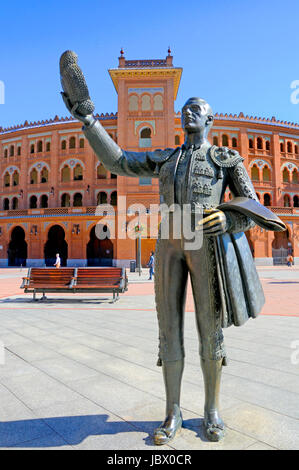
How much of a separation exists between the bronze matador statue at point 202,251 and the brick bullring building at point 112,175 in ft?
81.7

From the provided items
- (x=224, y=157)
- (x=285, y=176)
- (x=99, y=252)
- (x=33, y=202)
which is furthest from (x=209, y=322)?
(x=285, y=176)

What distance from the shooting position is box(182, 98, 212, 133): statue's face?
2516 mm

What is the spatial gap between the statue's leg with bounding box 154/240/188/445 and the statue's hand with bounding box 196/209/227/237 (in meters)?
0.32

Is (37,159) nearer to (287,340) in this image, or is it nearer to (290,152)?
(290,152)

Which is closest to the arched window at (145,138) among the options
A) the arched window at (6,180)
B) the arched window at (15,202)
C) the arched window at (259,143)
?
the arched window at (259,143)

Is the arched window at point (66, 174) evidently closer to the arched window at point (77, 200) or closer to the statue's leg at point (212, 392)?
the arched window at point (77, 200)

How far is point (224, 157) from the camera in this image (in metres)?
2.48

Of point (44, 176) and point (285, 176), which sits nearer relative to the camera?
point (44, 176)

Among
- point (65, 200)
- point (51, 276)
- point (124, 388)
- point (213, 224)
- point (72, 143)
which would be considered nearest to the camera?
point (213, 224)

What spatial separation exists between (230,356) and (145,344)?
1.25 meters

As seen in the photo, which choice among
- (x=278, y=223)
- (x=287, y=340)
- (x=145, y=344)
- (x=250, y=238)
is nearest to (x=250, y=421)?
(x=278, y=223)

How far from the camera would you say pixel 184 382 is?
134 inches

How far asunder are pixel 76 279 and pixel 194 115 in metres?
7.79

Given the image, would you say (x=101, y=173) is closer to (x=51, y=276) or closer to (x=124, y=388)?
(x=51, y=276)
